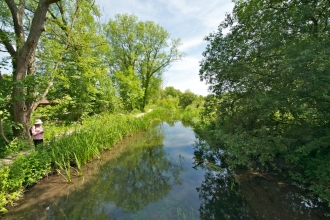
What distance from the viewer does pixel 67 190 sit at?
3824 mm

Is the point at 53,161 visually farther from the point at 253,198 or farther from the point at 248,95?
the point at 248,95

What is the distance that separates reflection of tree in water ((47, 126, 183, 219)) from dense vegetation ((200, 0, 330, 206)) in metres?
2.18

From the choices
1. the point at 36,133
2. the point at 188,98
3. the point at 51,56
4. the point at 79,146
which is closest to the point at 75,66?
the point at 51,56

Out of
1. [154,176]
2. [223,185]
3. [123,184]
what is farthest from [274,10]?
[123,184]

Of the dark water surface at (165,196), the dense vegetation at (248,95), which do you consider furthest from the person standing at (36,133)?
the dark water surface at (165,196)

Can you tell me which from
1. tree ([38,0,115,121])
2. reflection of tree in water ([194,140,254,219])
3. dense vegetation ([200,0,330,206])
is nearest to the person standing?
tree ([38,0,115,121])

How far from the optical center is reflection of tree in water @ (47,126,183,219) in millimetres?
3284

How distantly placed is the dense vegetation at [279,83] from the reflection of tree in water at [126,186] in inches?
85.6

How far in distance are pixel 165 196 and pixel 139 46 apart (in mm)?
21163

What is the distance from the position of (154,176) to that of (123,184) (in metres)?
1.02

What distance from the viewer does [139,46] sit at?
21.1 m

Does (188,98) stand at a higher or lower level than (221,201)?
higher

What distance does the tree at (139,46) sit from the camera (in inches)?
806

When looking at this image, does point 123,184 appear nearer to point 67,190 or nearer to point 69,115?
point 67,190
